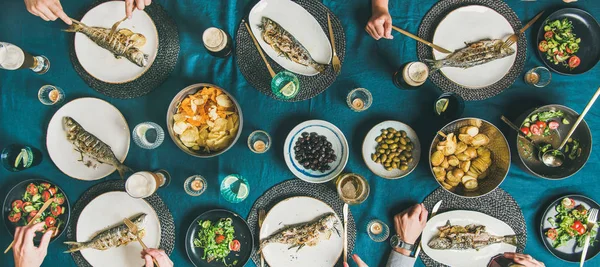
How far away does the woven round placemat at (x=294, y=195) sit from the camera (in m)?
1.77

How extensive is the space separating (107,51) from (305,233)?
140cm

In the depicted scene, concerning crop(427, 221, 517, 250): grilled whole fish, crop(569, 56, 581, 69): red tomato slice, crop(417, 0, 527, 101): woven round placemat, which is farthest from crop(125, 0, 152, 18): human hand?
crop(569, 56, 581, 69): red tomato slice

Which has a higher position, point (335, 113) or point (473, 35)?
point (473, 35)

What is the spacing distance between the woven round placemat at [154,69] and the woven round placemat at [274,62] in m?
0.36

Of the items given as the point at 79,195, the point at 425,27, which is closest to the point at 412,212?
the point at 425,27

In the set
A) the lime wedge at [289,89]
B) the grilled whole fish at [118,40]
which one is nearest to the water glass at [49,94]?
the grilled whole fish at [118,40]

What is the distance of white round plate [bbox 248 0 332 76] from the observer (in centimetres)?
177

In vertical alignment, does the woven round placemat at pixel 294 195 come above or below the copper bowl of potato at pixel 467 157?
below

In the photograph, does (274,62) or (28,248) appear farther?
(274,62)

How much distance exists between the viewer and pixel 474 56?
5.63ft

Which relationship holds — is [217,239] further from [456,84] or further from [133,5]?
[456,84]

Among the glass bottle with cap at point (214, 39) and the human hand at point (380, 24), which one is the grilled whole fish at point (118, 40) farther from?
the human hand at point (380, 24)

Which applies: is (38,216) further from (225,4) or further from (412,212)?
(412,212)

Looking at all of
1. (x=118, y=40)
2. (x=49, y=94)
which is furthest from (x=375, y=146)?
(x=49, y=94)
